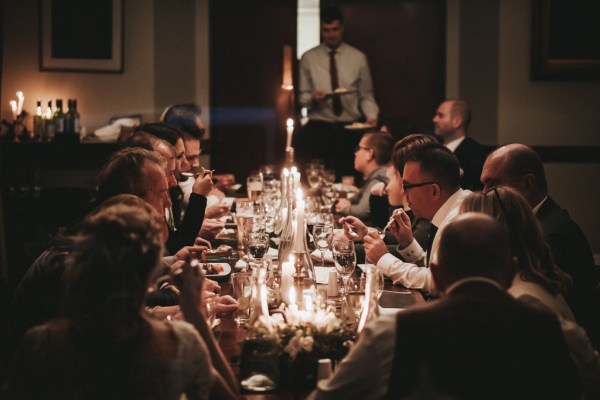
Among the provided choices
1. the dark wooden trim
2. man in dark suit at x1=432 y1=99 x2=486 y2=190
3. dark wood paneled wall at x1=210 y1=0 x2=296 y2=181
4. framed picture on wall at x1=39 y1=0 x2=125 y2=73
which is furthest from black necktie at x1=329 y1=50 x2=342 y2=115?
framed picture on wall at x1=39 y1=0 x2=125 y2=73

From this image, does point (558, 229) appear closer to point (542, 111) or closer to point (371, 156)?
point (371, 156)

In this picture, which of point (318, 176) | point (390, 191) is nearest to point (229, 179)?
point (318, 176)

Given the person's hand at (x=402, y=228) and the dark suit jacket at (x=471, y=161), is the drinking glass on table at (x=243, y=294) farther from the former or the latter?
the dark suit jacket at (x=471, y=161)

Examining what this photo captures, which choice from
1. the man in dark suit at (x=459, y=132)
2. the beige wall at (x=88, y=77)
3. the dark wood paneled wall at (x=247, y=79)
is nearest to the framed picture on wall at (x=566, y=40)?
the man in dark suit at (x=459, y=132)

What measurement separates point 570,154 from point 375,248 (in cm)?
454

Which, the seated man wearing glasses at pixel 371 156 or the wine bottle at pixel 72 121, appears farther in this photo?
the wine bottle at pixel 72 121

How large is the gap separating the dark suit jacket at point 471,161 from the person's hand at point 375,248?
9.12 feet

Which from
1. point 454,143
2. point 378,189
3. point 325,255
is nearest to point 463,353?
point 325,255

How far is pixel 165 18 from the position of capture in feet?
25.5

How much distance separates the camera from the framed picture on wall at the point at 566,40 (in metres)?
6.89

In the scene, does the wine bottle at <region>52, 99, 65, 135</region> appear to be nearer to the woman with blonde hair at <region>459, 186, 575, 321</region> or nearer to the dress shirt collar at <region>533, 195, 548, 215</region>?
the dress shirt collar at <region>533, 195, 548, 215</region>

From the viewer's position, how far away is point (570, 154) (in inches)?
279

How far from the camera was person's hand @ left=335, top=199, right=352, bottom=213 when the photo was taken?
16.7 feet

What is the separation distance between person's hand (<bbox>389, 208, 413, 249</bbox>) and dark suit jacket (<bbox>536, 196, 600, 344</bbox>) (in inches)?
21.6
